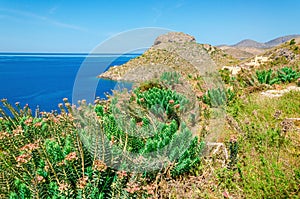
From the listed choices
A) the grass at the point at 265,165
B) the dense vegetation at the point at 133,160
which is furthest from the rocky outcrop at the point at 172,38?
the dense vegetation at the point at 133,160

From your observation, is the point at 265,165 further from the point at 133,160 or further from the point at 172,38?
the point at 172,38

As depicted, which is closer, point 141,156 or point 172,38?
point 141,156

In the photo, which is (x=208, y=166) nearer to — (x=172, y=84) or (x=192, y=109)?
(x=192, y=109)

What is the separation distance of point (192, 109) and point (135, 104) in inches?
35.2

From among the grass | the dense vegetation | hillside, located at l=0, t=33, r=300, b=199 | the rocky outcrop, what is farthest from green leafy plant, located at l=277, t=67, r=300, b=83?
the rocky outcrop

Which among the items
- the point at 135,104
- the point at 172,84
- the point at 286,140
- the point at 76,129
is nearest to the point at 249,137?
the point at 286,140

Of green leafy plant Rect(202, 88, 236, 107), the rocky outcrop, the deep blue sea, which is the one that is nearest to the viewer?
the deep blue sea

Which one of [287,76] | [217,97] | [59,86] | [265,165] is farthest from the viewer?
[59,86]

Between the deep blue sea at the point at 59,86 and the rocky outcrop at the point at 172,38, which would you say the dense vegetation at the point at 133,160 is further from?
the rocky outcrop at the point at 172,38

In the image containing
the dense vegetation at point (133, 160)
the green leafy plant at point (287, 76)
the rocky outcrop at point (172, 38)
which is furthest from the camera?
the rocky outcrop at point (172, 38)

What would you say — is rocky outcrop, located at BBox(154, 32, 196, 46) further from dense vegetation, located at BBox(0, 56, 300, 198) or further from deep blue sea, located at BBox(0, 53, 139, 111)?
dense vegetation, located at BBox(0, 56, 300, 198)

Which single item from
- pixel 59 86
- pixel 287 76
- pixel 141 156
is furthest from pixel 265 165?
pixel 59 86

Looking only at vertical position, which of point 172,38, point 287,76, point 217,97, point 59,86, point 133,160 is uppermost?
point 172,38

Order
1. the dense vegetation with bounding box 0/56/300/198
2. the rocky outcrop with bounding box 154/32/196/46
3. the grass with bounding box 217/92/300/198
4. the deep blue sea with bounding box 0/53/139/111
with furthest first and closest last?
the rocky outcrop with bounding box 154/32/196/46
the deep blue sea with bounding box 0/53/139/111
the grass with bounding box 217/92/300/198
the dense vegetation with bounding box 0/56/300/198
